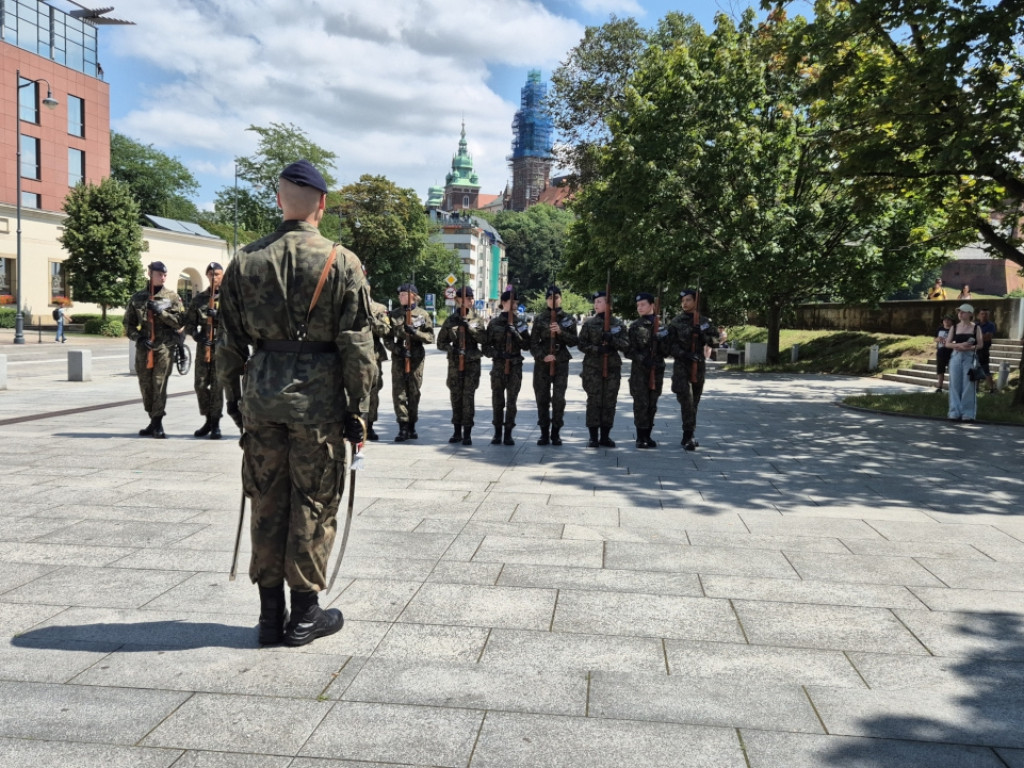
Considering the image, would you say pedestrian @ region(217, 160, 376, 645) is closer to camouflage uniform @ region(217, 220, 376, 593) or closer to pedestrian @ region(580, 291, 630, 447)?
camouflage uniform @ region(217, 220, 376, 593)

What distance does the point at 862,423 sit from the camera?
13406mm

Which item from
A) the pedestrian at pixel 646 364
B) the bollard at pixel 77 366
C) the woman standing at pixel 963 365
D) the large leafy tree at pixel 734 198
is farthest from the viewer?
the large leafy tree at pixel 734 198

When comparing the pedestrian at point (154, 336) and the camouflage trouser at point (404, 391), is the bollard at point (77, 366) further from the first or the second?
the camouflage trouser at point (404, 391)

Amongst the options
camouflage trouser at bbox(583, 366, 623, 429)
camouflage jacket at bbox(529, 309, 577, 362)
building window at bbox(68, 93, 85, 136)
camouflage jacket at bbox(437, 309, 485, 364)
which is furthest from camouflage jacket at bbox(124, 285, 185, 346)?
building window at bbox(68, 93, 85, 136)

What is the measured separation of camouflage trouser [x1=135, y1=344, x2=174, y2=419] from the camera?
9859mm

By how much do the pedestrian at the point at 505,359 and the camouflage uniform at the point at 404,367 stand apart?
0.85 m

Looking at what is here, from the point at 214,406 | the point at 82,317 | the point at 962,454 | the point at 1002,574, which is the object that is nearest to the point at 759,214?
the point at 962,454

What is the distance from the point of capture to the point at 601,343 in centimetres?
1037

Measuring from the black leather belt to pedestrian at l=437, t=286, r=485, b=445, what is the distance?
256 inches

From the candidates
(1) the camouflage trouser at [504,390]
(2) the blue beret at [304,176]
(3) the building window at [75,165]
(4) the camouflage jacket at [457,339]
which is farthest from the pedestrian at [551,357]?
(3) the building window at [75,165]

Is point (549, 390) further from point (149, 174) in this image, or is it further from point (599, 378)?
point (149, 174)

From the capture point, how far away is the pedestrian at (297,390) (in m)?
3.72

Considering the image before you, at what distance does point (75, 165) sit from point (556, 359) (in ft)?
158

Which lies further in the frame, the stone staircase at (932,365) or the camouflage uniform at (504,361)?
the stone staircase at (932,365)
